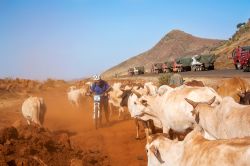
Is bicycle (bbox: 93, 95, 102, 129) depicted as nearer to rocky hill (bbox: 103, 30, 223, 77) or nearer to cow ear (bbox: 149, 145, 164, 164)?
cow ear (bbox: 149, 145, 164, 164)

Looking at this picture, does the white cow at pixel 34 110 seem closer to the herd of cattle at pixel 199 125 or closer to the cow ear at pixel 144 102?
the herd of cattle at pixel 199 125

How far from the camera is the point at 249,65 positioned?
3006cm

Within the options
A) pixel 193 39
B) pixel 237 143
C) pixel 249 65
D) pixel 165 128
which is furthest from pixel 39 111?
pixel 193 39

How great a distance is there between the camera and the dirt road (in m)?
11.7

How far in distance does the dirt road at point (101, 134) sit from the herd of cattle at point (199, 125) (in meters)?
1.05

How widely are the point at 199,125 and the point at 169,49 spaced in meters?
122

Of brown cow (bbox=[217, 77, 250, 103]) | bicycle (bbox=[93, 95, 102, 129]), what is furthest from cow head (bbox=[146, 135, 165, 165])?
bicycle (bbox=[93, 95, 102, 129])

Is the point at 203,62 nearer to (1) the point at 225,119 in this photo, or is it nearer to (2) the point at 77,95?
(2) the point at 77,95

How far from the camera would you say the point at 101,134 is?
15641 mm

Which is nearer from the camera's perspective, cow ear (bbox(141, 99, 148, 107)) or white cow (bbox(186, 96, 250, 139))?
white cow (bbox(186, 96, 250, 139))

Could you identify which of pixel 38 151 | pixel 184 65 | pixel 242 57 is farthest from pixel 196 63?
pixel 38 151

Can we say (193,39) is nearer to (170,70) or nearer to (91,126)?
(170,70)

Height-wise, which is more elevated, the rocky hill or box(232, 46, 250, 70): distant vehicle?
the rocky hill

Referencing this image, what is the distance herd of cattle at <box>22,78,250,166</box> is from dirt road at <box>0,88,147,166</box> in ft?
3.43
